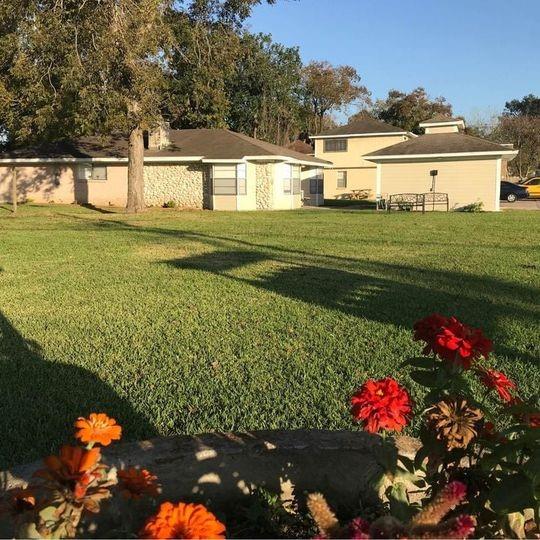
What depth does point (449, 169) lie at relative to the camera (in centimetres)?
2889

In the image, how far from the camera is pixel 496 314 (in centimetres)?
670

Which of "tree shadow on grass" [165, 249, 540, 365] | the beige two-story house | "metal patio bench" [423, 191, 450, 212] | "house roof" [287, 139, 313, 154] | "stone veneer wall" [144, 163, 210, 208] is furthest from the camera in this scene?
"house roof" [287, 139, 313, 154]

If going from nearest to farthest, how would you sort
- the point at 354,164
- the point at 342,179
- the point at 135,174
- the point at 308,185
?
the point at 135,174, the point at 308,185, the point at 354,164, the point at 342,179

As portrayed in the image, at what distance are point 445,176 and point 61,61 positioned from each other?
1797cm

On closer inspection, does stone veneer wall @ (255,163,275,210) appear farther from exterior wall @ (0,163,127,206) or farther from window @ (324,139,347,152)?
window @ (324,139,347,152)

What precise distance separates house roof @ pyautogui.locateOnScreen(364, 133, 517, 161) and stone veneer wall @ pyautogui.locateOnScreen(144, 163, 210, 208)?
8.32m

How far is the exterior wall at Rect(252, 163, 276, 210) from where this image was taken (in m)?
29.5

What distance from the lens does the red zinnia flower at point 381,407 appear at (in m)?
1.81

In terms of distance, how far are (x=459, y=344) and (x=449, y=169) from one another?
28.6 m

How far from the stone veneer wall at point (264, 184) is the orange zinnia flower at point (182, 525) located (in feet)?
93.2

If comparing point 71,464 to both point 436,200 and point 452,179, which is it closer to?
point 436,200

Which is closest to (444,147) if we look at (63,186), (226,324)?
(63,186)

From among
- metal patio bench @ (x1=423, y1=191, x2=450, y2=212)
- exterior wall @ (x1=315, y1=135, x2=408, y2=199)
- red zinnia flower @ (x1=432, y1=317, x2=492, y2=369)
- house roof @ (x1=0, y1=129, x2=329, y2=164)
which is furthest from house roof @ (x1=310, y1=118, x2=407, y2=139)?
red zinnia flower @ (x1=432, y1=317, x2=492, y2=369)

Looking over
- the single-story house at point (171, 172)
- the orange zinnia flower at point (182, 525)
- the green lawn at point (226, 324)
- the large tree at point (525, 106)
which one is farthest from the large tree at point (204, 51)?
the large tree at point (525, 106)
